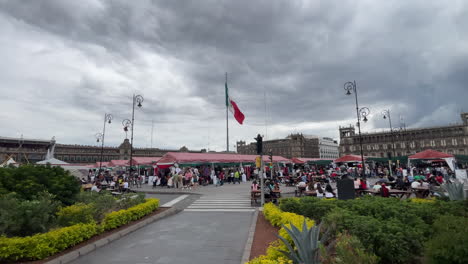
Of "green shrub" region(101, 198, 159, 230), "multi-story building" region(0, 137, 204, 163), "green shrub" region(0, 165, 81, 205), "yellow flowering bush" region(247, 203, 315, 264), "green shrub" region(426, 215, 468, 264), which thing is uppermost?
"multi-story building" region(0, 137, 204, 163)

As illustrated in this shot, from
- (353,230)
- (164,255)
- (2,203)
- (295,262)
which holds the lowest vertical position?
(164,255)

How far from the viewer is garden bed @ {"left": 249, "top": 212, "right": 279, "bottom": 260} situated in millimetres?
5885

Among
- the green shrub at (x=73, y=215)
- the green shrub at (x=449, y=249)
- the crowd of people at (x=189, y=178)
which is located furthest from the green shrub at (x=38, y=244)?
the crowd of people at (x=189, y=178)

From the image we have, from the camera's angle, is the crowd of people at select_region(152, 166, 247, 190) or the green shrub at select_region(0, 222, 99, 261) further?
the crowd of people at select_region(152, 166, 247, 190)

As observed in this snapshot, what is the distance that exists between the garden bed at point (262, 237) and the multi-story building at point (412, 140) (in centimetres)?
8180

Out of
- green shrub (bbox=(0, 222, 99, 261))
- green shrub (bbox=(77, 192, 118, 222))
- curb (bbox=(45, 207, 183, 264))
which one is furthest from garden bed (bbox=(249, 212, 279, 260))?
green shrub (bbox=(77, 192, 118, 222))

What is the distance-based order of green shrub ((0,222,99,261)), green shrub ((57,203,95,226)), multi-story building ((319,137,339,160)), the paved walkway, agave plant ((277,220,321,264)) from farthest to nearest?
1. multi-story building ((319,137,339,160))
2. green shrub ((57,203,95,226))
3. the paved walkway
4. green shrub ((0,222,99,261))
5. agave plant ((277,220,321,264))

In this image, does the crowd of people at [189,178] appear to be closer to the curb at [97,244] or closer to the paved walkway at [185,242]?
the paved walkway at [185,242]

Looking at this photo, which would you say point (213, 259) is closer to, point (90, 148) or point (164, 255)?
point (164, 255)

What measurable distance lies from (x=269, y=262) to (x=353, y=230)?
6.35ft

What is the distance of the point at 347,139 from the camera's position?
110875 millimetres

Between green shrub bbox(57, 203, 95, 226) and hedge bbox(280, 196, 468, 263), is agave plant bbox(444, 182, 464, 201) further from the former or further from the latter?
green shrub bbox(57, 203, 95, 226)

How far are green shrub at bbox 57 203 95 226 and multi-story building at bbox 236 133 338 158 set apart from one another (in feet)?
342

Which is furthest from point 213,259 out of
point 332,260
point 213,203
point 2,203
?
point 213,203
